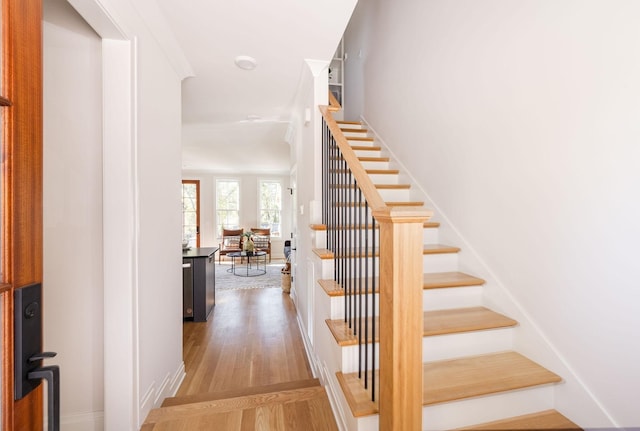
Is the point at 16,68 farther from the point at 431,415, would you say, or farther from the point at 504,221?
the point at 504,221

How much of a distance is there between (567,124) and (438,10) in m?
1.65

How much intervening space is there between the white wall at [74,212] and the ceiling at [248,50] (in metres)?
0.58

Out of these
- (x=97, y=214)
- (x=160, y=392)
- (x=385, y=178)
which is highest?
(x=385, y=178)

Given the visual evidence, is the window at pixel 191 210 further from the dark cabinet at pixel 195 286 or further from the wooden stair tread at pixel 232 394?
the wooden stair tread at pixel 232 394

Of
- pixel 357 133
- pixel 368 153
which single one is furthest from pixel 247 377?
pixel 357 133

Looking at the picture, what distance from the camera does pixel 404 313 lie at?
99 centimetres

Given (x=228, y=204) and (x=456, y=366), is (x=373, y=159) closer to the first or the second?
(x=456, y=366)

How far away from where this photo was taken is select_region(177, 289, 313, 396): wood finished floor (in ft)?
7.52

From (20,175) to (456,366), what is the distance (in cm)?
186

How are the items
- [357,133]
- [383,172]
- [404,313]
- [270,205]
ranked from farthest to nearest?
Answer: [270,205], [357,133], [383,172], [404,313]

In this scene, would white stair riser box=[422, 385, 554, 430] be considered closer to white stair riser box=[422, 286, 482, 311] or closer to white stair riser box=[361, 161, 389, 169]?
white stair riser box=[422, 286, 482, 311]

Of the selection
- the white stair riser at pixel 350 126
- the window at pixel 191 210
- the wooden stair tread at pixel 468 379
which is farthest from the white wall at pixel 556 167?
the window at pixel 191 210

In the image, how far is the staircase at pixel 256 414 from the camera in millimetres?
1457

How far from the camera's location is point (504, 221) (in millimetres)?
1729
